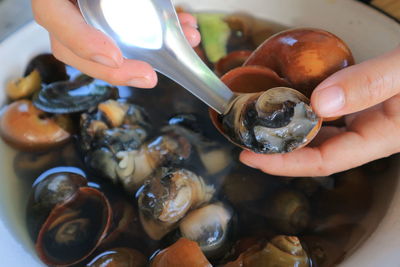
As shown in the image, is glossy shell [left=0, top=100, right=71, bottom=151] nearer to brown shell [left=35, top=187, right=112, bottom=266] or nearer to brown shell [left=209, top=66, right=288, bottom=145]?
brown shell [left=35, top=187, right=112, bottom=266]

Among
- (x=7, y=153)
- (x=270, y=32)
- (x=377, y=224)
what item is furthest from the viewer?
(x=270, y=32)

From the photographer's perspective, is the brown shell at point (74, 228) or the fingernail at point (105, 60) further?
Answer: the brown shell at point (74, 228)

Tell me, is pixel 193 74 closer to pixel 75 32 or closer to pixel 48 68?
pixel 75 32

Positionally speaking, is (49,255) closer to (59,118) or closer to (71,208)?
(71,208)

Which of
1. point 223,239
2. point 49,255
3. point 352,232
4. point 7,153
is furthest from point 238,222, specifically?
point 7,153

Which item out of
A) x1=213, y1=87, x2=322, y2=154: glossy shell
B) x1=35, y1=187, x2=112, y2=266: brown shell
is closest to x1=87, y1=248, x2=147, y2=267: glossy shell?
x1=35, y1=187, x2=112, y2=266: brown shell

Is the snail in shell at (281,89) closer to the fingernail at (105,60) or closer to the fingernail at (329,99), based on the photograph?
the fingernail at (329,99)

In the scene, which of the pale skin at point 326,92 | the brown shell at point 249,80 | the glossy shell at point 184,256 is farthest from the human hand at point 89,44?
the glossy shell at point 184,256
